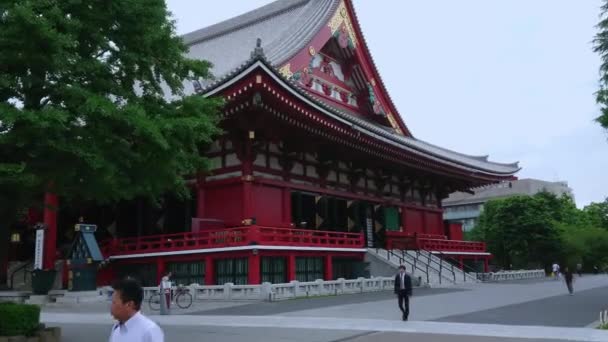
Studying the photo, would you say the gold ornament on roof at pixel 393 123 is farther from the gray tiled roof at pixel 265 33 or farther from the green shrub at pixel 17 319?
the green shrub at pixel 17 319

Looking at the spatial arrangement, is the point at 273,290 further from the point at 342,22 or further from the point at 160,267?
the point at 342,22

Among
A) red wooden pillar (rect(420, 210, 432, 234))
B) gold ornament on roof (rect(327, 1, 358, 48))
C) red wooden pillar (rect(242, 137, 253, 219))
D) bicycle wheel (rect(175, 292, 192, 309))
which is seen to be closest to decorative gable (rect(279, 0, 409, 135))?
gold ornament on roof (rect(327, 1, 358, 48))

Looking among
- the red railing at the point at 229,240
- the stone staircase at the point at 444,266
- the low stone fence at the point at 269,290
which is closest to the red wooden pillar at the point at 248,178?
the red railing at the point at 229,240

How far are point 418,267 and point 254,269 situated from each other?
10.2 meters

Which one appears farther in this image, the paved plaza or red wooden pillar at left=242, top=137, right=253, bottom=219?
red wooden pillar at left=242, top=137, right=253, bottom=219

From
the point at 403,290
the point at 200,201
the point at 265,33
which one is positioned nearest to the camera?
the point at 403,290

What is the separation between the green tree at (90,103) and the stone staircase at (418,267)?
56.0 feet

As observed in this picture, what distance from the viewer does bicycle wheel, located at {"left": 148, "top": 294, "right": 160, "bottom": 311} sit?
2027 centimetres

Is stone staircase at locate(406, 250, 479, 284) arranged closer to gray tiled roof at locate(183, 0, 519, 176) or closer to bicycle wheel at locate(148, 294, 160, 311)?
gray tiled roof at locate(183, 0, 519, 176)

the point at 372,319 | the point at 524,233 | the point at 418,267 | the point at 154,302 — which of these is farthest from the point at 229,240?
the point at 524,233

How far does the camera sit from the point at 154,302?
21500mm

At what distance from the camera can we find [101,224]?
104 feet

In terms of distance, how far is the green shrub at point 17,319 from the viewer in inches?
426

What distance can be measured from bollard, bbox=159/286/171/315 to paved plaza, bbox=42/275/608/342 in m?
0.58
